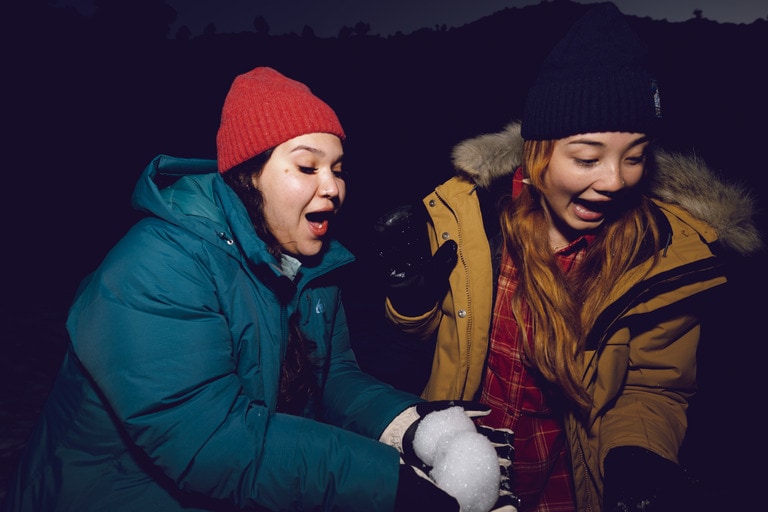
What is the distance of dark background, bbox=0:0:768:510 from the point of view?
31.9 feet

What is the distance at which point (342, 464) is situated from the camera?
1.33 meters

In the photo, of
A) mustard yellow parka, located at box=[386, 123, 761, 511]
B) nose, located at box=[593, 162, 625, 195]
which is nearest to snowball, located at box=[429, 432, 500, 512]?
mustard yellow parka, located at box=[386, 123, 761, 511]

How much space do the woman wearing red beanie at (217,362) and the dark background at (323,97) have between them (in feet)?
22.8

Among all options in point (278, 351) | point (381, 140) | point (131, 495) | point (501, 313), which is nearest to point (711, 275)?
point (501, 313)

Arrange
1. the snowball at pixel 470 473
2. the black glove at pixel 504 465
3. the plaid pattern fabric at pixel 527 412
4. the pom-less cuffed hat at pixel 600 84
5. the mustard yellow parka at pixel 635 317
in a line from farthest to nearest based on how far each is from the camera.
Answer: the plaid pattern fabric at pixel 527 412 < the mustard yellow parka at pixel 635 317 < the pom-less cuffed hat at pixel 600 84 < the black glove at pixel 504 465 < the snowball at pixel 470 473

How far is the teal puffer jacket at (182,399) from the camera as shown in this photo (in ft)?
4.00

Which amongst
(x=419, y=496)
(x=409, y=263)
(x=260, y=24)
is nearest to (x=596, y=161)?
(x=409, y=263)

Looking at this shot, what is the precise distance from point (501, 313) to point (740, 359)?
27.2ft

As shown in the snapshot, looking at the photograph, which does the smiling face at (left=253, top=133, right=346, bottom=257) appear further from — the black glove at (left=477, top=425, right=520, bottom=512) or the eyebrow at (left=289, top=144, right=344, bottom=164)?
the black glove at (left=477, top=425, right=520, bottom=512)

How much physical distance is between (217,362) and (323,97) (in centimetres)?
1185

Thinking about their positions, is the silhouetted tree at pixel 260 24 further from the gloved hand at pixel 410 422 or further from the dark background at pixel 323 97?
the gloved hand at pixel 410 422

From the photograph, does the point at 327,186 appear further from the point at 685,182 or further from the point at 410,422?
the point at 685,182

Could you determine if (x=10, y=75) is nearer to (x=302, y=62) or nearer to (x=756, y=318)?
(x=302, y=62)

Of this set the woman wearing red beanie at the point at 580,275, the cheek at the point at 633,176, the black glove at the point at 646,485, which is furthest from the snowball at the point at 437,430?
the cheek at the point at 633,176
